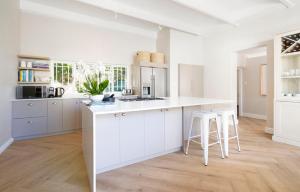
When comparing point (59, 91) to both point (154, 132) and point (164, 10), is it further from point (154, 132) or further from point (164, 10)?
point (164, 10)

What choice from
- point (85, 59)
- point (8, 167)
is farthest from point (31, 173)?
point (85, 59)

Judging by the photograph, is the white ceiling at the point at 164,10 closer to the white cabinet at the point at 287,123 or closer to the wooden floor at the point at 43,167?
the white cabinet at the point at 287,123

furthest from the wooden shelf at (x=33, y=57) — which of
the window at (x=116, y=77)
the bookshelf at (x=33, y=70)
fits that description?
the window at (x=116, y=77)

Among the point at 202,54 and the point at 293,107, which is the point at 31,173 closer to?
the point at 293,107

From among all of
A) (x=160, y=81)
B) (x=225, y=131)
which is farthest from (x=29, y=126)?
(x=225, y=131)

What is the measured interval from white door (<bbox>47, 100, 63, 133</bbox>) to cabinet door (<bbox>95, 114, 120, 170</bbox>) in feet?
8.50

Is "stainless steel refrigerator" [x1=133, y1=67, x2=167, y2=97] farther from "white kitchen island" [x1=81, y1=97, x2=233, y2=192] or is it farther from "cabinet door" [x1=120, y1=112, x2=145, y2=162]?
"cabinet door" [x1=120, y1=112, x2=145, y2=162]

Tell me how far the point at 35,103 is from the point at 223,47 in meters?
5.37

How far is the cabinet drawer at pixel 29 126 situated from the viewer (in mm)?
3987

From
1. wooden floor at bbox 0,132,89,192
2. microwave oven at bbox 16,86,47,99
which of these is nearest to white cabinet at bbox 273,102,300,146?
A: wooden floor at bbox 0,132,89,192

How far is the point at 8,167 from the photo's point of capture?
8.76 ft

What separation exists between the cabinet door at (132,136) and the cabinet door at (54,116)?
2610mm

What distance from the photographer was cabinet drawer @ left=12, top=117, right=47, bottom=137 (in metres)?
3.99

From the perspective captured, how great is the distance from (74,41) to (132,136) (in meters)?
3.59
